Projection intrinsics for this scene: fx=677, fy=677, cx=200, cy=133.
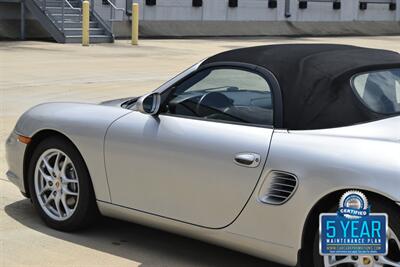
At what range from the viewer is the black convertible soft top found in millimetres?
3734

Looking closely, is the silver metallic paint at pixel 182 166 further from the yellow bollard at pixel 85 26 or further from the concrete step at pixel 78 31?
the concrete step at pixel 78 31

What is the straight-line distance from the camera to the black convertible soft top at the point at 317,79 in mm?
Result: 3734

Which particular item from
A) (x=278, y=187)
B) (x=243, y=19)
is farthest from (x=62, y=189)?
(x=243, y=19)

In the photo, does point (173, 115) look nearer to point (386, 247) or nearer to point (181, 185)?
point (181, 185)

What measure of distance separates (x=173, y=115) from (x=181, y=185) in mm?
497

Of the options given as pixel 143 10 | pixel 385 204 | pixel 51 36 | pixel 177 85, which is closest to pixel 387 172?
pixel 385 204

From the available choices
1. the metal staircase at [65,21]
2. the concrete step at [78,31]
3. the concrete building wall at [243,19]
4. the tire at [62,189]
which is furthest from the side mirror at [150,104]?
the concrete building wall at [243,19]

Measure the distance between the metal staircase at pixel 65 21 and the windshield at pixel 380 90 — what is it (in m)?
19.5

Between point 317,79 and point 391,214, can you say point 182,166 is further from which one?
point 391,214

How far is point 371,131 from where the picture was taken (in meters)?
3.64

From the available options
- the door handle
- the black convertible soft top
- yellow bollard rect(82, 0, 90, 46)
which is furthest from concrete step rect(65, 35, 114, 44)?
the door handle

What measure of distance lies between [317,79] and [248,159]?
0.63m

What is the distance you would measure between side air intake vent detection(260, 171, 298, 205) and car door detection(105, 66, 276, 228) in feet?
0.27

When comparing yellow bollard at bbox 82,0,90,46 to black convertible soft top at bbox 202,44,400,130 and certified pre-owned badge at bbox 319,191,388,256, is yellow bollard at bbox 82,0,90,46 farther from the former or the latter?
certified pre-owned badge at bbox 319,191,388,256
